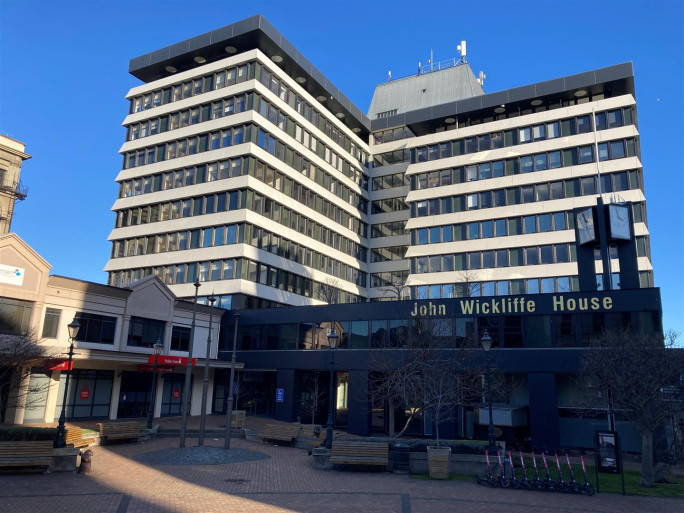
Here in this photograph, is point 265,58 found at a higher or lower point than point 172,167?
higher

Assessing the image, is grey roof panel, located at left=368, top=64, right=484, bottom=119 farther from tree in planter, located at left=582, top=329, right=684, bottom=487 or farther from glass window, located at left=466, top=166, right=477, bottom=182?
tree in planter, located at left=582, top=329, right=684, bottom=487

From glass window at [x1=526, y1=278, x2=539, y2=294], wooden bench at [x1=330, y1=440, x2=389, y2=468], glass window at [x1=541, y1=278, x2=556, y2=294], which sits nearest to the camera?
wooden bench at [x1=330, y1=440, x2=389, y2=468]

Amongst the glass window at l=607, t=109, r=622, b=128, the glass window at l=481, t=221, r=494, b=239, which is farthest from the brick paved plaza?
the glass window at l=607, t=109, r=622, b=128

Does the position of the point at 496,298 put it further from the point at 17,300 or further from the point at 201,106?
the point at 201,106

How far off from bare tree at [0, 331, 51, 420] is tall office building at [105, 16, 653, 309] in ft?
57.0

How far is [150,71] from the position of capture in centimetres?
5694

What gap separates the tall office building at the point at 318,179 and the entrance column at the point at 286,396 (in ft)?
25.4

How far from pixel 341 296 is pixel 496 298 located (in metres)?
26.6

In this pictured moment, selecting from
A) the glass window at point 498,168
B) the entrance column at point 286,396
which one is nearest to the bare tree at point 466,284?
the glass window at point 498,168

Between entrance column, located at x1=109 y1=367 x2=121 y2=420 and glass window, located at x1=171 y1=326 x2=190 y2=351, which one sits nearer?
entrance column, located at x1=109 y1=367 x2=121 y2=420

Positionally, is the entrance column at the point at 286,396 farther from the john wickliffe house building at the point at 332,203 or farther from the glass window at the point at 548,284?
the glass window at the point at 548,284

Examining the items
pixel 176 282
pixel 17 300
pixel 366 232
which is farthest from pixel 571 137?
pixel 17 300

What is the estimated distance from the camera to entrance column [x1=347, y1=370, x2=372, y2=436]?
3666cm

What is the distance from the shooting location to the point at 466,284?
172 ft
